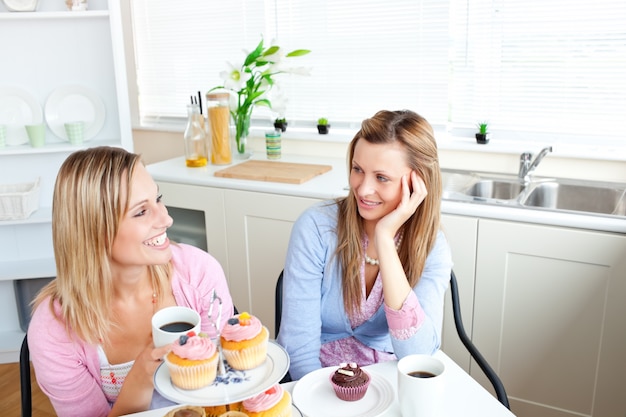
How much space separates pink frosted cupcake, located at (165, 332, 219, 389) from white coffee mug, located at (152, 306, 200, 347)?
9 cm

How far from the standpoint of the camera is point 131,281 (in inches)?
57.9

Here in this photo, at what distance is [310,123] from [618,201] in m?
1.41

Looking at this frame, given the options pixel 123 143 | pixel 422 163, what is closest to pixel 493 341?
pixel 422 163

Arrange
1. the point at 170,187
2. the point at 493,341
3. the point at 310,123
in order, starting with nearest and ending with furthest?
1. the point at 493,341
2. the point at 170,187
3. the point at 310,123

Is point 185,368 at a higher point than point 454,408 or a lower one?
higher

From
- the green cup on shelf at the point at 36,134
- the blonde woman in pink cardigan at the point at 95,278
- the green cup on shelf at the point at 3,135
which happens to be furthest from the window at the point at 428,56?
the blonde woman in pink cardigan at the point at 95,278

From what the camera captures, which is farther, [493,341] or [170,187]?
[170,187]

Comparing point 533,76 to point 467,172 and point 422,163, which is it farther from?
point 422,163

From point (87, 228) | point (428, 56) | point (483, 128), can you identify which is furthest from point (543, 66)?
point (87, 228)

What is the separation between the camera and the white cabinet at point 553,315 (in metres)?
1.89

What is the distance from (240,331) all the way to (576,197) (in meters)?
1.74

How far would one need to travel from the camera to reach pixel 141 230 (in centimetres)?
136

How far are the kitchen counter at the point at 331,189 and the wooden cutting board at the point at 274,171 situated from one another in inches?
0.9

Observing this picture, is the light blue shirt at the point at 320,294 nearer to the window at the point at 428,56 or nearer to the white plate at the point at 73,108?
the window at the point at 428,56
